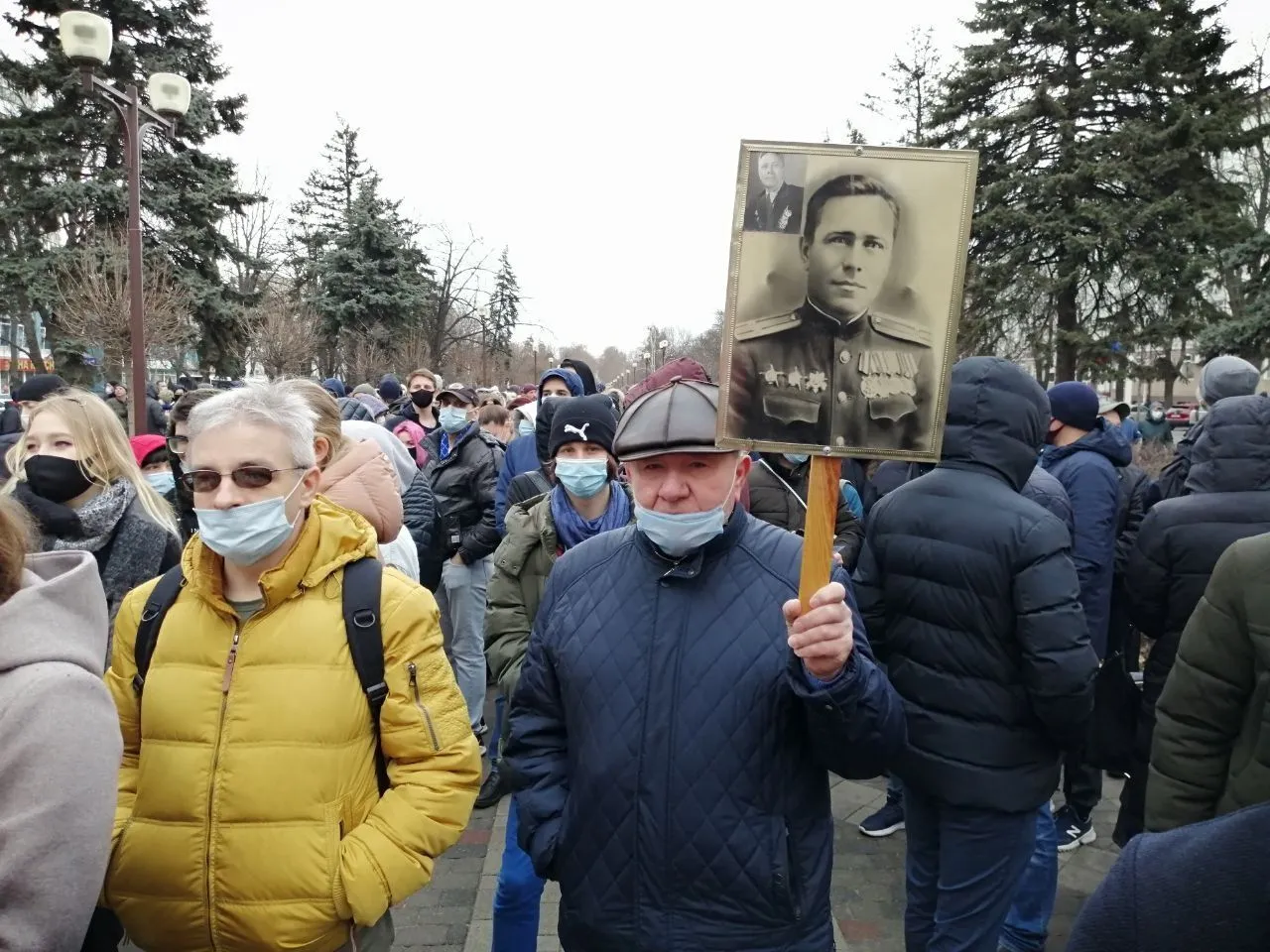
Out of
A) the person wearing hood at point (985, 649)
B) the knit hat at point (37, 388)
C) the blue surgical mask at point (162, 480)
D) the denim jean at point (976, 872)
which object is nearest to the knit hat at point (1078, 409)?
the person wearing hood at point (985, 649)

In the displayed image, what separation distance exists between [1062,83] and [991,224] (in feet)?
13.8

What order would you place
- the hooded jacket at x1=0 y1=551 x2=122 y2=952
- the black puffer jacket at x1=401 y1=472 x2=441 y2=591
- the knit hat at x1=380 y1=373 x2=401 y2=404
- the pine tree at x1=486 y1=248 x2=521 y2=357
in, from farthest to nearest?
1. the pine tree at x1=486 y1=248 x2=521 y2=357
2. the knit hat at x1=380 y1=373 x2=401 y2=404
3. the black puffer jacket at x1=401 y1=472 x2=441 y2=591
4. the hooded jacket at x1=0 y1=551 x2=122 y2=952

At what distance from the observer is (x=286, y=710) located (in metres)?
2.19

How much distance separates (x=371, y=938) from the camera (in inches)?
92.1

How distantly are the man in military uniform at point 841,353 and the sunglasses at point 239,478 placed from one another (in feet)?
4.42

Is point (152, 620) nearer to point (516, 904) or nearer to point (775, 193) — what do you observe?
point (516, 904)

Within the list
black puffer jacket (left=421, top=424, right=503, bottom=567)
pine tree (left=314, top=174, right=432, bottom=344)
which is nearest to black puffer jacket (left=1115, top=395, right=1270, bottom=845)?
black puffer jacket (left=421, top=424, right=503, bottom=567)

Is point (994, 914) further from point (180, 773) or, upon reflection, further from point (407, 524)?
point (407, 524)

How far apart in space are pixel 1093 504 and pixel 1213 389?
1129 mm

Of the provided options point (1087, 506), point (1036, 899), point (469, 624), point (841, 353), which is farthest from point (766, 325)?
point (469, 624)

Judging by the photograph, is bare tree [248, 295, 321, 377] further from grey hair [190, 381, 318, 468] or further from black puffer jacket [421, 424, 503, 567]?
grey hair [190, 381, 318, 468]

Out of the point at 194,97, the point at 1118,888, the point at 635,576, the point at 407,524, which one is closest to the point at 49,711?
the point at 635,576

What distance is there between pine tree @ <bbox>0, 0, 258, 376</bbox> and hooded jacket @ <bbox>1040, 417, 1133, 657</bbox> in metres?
25.0

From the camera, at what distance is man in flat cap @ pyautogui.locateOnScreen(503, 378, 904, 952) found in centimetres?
210
